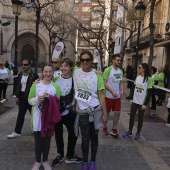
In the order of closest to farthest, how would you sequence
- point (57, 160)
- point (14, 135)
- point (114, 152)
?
point (57, 160)
point (114, 152)
point (14, 135)

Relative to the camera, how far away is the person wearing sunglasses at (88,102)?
337cm

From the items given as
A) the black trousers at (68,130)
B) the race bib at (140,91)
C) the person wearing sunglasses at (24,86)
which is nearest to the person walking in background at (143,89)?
the race bib at (140,91)

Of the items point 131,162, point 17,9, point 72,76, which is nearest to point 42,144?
point 72,76

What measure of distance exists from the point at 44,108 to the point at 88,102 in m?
0.66

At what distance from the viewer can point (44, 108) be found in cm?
328

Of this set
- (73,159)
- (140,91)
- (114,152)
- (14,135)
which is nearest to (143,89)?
(140,91)

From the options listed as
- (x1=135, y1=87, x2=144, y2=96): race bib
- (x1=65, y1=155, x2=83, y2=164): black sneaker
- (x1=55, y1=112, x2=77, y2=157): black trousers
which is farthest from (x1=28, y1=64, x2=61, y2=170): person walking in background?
(x1=135, y1=87, x2=144, y2=96): race bib

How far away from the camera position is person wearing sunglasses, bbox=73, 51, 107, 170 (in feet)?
11.1

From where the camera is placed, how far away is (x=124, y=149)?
4.58 metres

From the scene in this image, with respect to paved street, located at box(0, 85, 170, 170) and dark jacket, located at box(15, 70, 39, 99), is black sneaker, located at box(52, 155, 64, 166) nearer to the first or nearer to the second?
paved street, located at box(0, 85, 170, 170)

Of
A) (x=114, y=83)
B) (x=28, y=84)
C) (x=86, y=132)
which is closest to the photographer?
(x=86, y=132)

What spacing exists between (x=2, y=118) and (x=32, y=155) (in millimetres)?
3170

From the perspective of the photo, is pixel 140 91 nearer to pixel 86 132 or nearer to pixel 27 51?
pixel 86 132

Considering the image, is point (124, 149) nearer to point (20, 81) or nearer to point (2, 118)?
point (20, 81)
